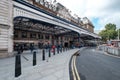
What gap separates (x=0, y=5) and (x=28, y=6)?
423 centimetres

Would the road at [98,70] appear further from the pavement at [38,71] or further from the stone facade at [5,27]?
the stone facade at [5,27]

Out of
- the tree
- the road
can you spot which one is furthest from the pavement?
the tree

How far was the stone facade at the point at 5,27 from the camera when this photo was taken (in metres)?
12.3

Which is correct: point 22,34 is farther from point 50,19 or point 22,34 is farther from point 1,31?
point 1,31

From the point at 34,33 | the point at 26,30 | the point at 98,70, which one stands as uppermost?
the point at 26,30

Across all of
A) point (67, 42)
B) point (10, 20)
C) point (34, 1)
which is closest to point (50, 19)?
point (10, 20)

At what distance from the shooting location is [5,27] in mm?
12656

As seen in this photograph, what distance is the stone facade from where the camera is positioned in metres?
12.3

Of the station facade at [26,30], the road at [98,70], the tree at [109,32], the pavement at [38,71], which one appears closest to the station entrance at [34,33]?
the station facade at [26,30]

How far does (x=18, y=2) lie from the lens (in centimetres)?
1453

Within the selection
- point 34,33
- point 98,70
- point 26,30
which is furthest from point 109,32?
point 98,70

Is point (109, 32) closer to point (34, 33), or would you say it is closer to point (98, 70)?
point (34, 33)

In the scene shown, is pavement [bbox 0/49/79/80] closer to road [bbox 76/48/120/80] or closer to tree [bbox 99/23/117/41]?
road [bbox 76/48/120/80]

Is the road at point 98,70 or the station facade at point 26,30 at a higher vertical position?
the station facade at point 26,30
